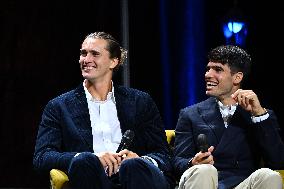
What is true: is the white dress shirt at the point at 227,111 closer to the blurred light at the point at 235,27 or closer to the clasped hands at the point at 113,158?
the clasped hands at the point at 113,158

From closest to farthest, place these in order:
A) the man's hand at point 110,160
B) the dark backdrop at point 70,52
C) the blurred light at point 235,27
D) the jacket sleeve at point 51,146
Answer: the man's hand at point 110,160 → the jacket sleeve at point 51,146 → the blurred light at point 235,27 → the dark backdrop at point 70,52

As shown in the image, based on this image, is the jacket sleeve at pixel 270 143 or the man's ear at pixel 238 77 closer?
the jacket sleeve at pixel 270 143

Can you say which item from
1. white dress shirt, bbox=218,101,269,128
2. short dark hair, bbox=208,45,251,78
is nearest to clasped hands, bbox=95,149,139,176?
white dress shirt, bbox=218,101,269,128

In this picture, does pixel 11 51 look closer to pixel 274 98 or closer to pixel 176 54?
pixel 176 54

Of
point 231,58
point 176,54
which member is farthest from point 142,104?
point 176,54

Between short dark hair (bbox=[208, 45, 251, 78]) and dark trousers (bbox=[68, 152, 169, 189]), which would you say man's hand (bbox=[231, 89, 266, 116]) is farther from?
dark trousers (bbox=[68, 152, 169, 189])

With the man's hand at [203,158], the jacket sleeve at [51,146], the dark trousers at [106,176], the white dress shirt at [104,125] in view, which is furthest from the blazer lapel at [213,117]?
the jacket sleeve at [51,146]

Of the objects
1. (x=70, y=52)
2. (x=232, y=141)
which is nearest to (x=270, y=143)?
(x=232, y=141)

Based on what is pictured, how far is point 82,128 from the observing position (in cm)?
339

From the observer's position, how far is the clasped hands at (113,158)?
305cm

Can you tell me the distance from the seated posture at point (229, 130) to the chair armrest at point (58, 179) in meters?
0.62

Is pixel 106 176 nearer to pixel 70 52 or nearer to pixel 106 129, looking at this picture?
pixel 106 129

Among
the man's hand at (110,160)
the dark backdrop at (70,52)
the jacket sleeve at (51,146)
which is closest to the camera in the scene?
the man's hand at (110,160)

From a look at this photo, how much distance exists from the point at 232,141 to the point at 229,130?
0.06 m
